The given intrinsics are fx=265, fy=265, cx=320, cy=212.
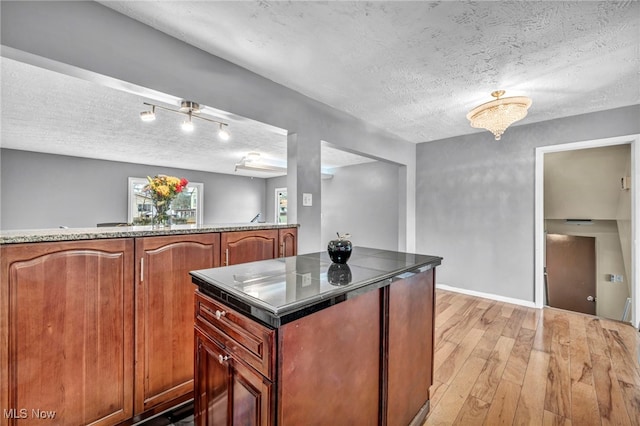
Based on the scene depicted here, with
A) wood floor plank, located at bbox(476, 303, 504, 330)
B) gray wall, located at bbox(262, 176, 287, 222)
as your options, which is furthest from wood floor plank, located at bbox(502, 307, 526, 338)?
gray wall, located at bbox(262, 176, 287, 222)

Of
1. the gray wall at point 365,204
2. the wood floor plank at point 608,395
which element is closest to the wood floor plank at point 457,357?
the wood floor plank at point 608,395

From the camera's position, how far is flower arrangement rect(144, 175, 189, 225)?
6.14 feet

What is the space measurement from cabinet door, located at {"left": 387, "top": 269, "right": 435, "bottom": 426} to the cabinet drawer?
0.66m

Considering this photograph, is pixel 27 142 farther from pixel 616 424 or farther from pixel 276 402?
pixel 616 424

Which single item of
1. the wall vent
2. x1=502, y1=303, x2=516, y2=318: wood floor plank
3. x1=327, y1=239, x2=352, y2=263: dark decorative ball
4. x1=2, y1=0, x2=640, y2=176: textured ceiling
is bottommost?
x1=502, y1=303, x2=516, y2=318: wood floor plank

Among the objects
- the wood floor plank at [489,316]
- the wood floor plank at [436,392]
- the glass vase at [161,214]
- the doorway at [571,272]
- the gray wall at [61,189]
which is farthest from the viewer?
the doorway at [571,272]

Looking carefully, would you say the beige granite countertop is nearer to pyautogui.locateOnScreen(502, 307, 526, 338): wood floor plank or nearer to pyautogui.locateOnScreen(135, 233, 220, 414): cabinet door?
pyautogui.locateOnScreen(135, 233, 220, 414): cabinet door

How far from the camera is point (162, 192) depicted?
188 cm

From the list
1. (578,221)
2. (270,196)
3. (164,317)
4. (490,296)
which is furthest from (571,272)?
(270,196)

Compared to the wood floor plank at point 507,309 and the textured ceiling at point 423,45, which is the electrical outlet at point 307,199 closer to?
the textured ceiling at point 423,45

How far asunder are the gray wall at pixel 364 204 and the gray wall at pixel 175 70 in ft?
7.53

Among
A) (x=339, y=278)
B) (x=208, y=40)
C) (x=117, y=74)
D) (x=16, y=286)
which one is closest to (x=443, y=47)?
(x=208, y=40)

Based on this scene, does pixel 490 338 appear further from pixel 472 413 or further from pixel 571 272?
pixel 571 272

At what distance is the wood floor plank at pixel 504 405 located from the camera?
1633 mm
